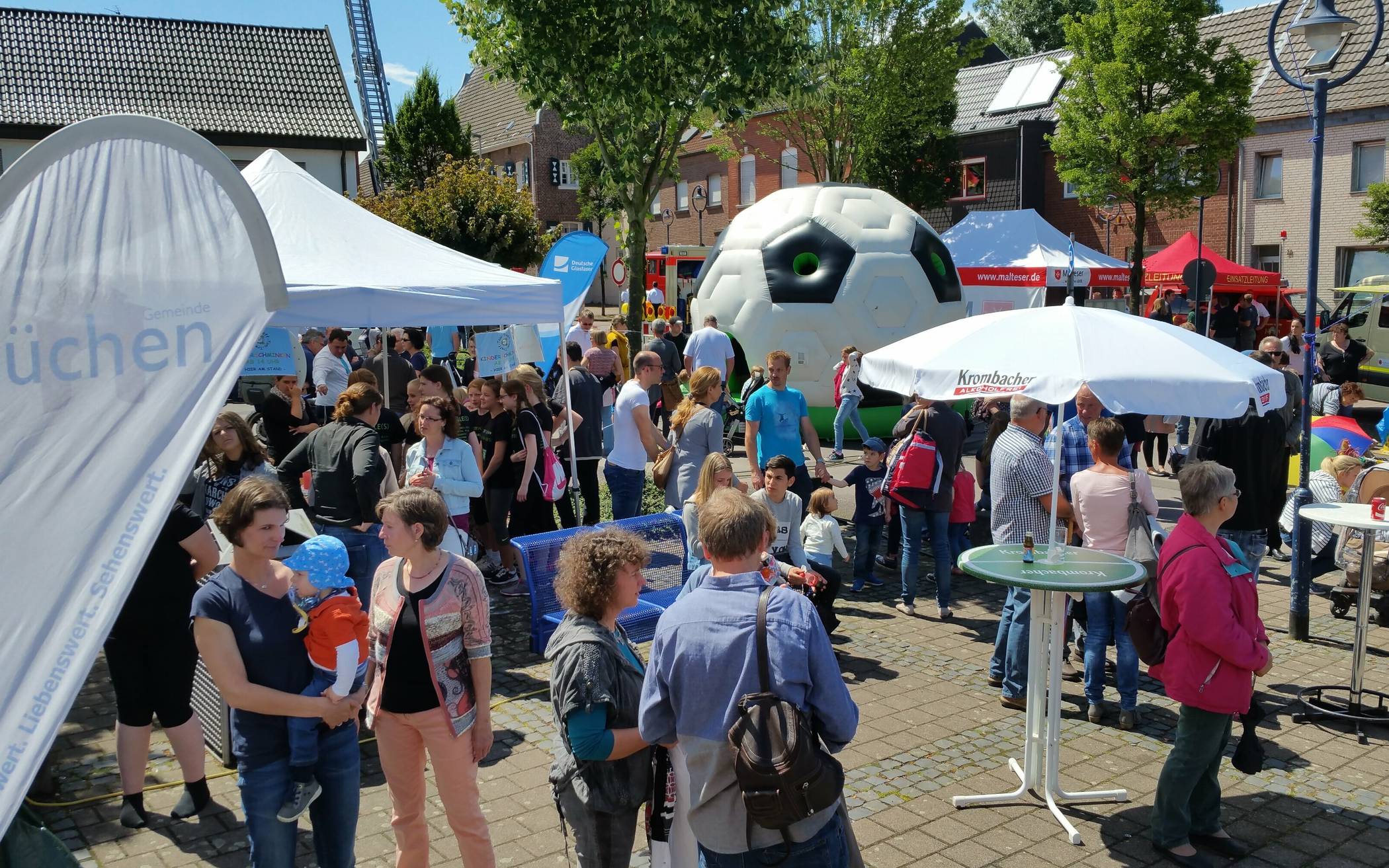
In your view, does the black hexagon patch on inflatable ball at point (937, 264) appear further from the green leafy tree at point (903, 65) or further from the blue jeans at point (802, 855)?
the green leafy tree at point (903, 65)

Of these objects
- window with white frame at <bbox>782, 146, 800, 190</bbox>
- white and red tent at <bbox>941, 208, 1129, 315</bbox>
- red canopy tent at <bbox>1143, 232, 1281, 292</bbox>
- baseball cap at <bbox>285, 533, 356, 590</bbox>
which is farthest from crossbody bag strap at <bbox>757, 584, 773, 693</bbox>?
window with white frame at <bbox>782, 146, 800, 190</bbox>

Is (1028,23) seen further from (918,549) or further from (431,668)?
(431,668)

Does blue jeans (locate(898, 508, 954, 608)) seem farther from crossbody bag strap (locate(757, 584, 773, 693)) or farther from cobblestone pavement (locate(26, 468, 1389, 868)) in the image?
crossbody bag strap (locate(757, 584, 773, 693))

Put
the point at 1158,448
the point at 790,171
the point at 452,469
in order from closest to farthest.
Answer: the point at 452,469
the point at 1158,448
the point at 790,171

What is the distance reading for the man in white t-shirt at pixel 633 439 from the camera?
8852 millimetres

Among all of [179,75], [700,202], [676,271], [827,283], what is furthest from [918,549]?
[700,202]

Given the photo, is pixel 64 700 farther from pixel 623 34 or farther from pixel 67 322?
pixel 623 34

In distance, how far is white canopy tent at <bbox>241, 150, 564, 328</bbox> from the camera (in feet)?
24.4

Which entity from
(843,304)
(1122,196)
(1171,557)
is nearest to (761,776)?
(1171,557)

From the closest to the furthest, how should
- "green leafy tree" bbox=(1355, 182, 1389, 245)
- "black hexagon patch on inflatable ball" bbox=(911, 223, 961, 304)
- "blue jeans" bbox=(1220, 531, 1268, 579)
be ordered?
"blue jeans" bbox=(1220, 531, 1268, 579), "black hexagon patch on inflatable ball" bbox=(911, 223, 961, 304), "green leafy tree" bbox=(1355, 182, 1389, 245)

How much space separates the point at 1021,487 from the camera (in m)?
7.00

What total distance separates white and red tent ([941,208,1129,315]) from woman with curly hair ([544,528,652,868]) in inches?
669

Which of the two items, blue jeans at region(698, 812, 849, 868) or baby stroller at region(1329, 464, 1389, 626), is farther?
baby stroller at region(1329, 464, 1389, 626)

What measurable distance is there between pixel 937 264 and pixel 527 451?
896 centimetres
